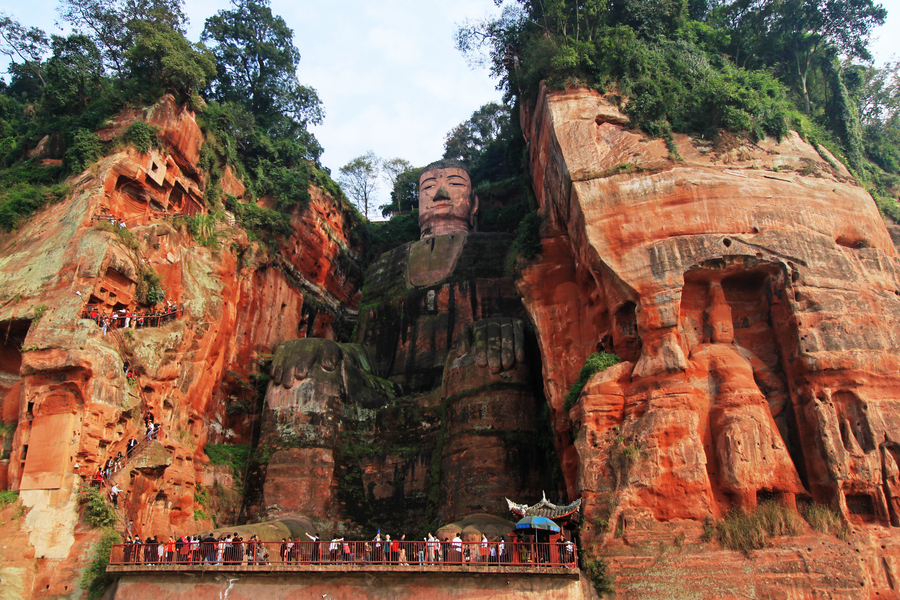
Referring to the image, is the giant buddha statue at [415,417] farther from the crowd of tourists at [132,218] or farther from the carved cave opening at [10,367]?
the carved cave opening at [10,367]

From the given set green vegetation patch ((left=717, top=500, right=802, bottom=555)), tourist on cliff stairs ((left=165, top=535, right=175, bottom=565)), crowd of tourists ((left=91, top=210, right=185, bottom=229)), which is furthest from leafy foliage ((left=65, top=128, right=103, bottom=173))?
green vegetation patch ((left=717, top=500, right=802, bottom=555))

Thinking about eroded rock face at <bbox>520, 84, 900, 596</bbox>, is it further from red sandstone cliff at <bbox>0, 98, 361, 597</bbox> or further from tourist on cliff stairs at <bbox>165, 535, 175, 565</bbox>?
red sandstone cliff at <bbox>0, 98, 361, 597</bbox>

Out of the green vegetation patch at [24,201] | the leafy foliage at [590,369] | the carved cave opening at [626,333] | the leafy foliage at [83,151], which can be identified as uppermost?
the leafy foliage at [83,151]

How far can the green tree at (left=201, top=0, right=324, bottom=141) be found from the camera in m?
37.1

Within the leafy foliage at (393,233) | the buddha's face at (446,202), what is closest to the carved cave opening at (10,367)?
the buddha's face at (446,202)

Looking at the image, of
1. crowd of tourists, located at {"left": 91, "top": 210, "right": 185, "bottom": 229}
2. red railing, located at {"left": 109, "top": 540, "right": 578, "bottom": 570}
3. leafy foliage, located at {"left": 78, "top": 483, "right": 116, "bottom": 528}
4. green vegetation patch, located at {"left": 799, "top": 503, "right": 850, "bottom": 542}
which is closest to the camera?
green vegetation patch, located at {"left": 799, "top": 503, "right": 850, "bottom": 542}

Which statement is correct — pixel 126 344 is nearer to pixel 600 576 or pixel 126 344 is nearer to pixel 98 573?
pixel 98 573

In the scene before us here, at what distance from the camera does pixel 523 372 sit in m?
24.1

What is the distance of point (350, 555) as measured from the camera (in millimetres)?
16703

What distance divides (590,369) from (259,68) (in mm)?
27304

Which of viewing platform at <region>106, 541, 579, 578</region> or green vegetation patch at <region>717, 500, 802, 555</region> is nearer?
green vegetation patch at <region>717, 500, 802, 555</region>

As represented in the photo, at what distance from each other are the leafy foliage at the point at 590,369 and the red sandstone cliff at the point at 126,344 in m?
11.7

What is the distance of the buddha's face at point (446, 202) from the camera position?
38.4m

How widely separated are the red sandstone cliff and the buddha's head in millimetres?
10502
